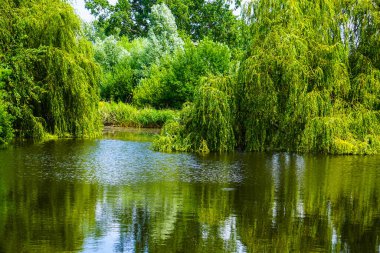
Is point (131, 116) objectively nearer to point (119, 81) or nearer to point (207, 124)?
point (119, 81)

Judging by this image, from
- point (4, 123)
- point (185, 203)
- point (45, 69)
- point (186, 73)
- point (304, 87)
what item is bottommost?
point (185, 203)

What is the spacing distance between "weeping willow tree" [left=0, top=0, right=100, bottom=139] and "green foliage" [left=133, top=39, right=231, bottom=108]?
12023 mm

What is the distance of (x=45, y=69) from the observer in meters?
26.2

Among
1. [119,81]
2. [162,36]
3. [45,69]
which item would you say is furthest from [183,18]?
[45,69]

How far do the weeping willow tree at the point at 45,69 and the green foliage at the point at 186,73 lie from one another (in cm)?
1202

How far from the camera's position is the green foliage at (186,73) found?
38.8 m

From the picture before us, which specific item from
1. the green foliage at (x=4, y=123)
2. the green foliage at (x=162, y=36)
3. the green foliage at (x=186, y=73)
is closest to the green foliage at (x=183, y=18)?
the green foliage at (x=162, y=36)

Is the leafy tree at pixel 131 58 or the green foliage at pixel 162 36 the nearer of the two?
the leafy tree at pixel 131 58

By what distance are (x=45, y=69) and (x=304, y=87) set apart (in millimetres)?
10925

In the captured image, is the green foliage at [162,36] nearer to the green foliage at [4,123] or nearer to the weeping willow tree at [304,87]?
the weeping willow tree at [304,87]

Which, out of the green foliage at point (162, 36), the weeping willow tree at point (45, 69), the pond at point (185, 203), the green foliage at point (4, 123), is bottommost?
the pond at point (185, 203)

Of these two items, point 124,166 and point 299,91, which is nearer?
point 124,166

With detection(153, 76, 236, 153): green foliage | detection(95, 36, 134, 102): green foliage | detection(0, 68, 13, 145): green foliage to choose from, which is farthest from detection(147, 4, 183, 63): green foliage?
detection(0, 68, 13, 145): green foliage

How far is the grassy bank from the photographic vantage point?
3823 centimetres
